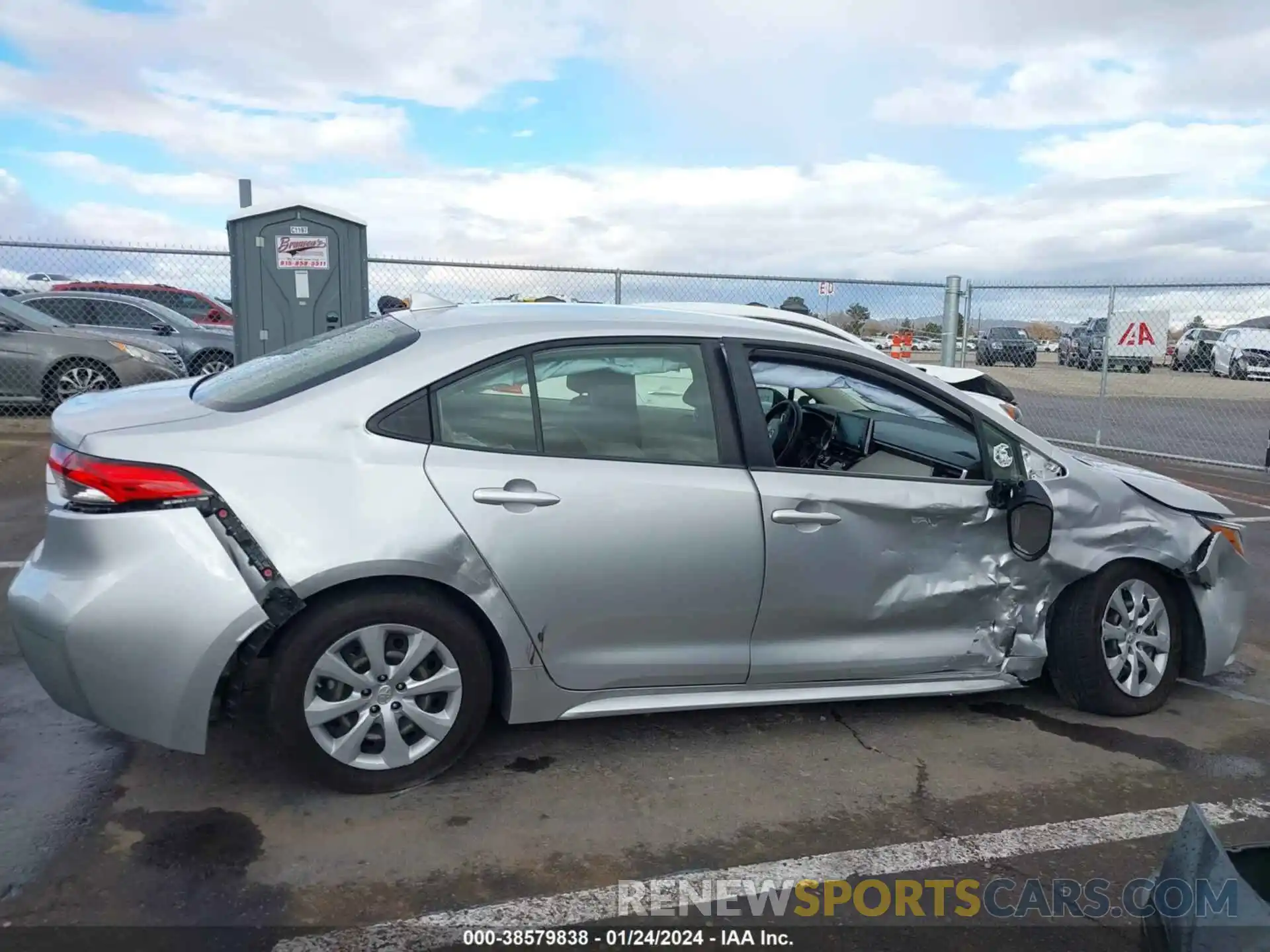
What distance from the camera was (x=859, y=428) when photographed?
4.52 m

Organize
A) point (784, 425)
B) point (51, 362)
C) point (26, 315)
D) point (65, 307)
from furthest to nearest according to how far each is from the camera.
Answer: point (65, 307) < point (26, 315) < point (51, 362) < point (784, 425)

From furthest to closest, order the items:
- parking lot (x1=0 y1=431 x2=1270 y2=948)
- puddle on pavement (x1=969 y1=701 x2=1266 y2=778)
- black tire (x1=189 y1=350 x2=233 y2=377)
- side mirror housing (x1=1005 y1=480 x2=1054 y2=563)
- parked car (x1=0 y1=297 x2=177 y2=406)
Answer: black tire (x1=189 y1=350 x2=233 y2=377), parked car (x1=0 y1=297 x2=177 y2=406), side mirror housing (x1=1005 y1=480 x2=1054 y2=563), puddle on pavement (x1=969 y1=701 x2=1266 y2=778), parking lot (x1=0 y1=431 x2=1270 y2=948)

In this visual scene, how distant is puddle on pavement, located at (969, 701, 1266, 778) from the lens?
12.5 feet

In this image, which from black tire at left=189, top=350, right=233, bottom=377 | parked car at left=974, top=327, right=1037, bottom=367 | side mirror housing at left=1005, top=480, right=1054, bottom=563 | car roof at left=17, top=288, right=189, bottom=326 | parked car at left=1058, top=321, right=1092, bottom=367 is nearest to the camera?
side mirror housing at left=1005, top=480, right=1054, bottom=563

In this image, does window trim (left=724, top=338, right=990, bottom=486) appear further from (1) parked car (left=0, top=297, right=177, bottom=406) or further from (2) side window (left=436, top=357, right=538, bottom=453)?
(1) parked car (left=0, top=297, right=177, bottom=406)

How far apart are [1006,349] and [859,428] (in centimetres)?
1487

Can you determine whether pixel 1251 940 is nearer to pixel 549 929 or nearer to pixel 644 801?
pixel 549 929

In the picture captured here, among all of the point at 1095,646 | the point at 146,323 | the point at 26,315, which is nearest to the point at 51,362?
the point at 26,315

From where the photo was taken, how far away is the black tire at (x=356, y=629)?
10.3 feet

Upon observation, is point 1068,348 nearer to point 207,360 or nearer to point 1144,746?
point 207,360

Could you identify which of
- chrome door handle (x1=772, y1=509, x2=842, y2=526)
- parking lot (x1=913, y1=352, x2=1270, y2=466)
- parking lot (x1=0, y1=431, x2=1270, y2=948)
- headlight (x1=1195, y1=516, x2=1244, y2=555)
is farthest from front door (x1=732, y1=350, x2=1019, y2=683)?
parking lot (x1=913, y1=352, x2=1270, y2=466)

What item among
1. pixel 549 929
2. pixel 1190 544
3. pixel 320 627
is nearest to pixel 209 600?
pixel 320 627

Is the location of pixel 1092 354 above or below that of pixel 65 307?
below

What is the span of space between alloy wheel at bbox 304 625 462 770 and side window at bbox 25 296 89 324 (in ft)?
37.7
